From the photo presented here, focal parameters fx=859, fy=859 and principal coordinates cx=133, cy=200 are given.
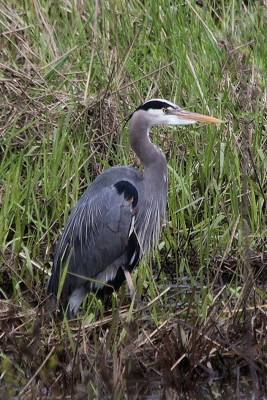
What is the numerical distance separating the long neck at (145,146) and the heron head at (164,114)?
1.2 inches

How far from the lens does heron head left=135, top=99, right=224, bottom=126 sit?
4.61 metres

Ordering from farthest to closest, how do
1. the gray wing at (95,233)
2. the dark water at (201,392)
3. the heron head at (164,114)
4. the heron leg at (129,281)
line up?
the heron head at (164,114)
the gray wing at (95,233)
the heron leg at (129,281)
the dark water at (201,392)

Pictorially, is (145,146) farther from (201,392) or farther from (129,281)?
(201,392)

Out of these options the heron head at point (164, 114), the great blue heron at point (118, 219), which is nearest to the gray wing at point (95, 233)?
the great blue heron at point (118, 219)

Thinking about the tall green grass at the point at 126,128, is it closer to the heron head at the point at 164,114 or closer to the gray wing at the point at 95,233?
the gray wing at the point at 95,233

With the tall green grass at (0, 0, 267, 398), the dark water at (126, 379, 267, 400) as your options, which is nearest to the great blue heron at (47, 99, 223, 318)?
the tall green grass at (0, 0, 267, 398)

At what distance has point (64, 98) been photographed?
18.5ft

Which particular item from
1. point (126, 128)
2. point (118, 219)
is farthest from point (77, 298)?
point (126, 128)

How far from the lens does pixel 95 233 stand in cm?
456

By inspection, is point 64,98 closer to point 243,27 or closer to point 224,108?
point 224,108

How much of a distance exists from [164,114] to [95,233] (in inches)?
29.4

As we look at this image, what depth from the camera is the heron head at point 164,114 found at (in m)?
4.61

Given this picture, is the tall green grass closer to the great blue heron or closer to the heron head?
the great blue heron

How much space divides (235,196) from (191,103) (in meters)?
1.11
